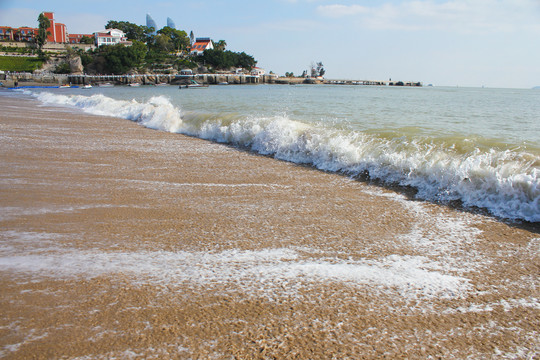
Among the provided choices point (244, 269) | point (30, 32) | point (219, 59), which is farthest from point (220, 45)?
point (244, 269)

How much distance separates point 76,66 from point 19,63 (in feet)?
54.7

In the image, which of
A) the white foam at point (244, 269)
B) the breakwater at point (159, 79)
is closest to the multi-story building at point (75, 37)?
the breakwater at point (159, 79)

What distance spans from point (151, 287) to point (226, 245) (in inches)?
36.6

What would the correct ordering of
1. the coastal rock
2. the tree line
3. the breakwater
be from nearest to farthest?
the breakwater < the coastal rock < the tree line

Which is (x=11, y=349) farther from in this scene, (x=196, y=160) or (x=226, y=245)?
(x=196, y=160)

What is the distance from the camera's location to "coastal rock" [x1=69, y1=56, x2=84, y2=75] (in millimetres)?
93562

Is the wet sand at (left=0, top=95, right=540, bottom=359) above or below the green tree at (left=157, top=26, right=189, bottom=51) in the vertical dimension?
below

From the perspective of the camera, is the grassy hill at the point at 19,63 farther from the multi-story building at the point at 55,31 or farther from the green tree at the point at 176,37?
the green tree at the point at 176,37

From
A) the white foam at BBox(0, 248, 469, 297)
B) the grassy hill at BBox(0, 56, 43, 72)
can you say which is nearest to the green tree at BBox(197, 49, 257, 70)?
the grassy hill at BBox(0, 56, 43, 72)

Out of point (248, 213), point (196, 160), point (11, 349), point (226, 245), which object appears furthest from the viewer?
point (196, 160)

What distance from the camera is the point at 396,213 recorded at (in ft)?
15.4

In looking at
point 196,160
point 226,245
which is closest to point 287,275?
point 226,245

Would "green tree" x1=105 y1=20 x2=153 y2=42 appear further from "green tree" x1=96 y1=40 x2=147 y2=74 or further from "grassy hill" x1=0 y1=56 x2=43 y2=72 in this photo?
"grassy hill" x1=0 y1=56 x2=43 y2=72

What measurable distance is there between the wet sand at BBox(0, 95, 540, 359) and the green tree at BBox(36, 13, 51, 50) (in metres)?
124
